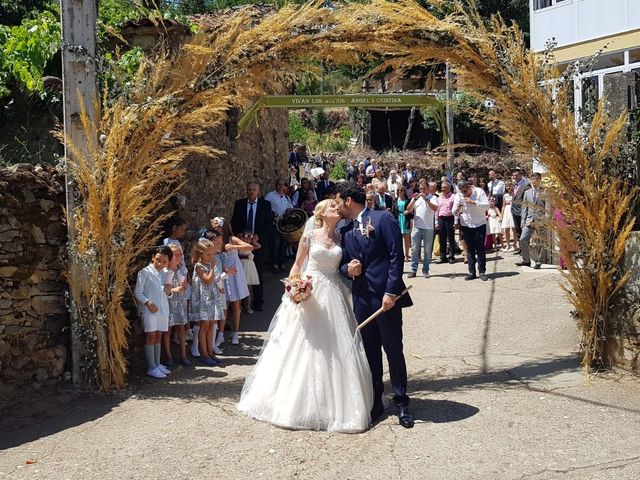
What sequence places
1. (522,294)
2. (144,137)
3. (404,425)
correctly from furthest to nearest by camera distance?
(522,294) → (144,137) → (404,425)

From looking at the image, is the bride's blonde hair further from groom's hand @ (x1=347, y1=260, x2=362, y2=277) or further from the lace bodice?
groom's hand @ (x1=347, y1=260, x2=362, y2=277)

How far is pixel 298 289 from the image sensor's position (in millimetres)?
6250

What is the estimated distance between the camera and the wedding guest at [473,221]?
12.9m

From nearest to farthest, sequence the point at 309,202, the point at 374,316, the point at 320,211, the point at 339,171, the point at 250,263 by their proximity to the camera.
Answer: the point at 374,316 → the point at 320,211 → the point at 250,263 → the point at 309,202 → the point at 339,171

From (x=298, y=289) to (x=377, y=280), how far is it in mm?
680

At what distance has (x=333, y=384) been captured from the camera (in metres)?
6.07

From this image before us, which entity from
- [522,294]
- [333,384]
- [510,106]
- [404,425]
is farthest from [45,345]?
[522,294]

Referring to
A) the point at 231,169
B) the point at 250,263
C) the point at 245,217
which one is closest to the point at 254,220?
the point at 245,217

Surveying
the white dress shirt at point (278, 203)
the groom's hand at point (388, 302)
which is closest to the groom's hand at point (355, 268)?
the groom's hand at point (388, 302)

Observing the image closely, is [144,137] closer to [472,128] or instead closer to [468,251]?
[468,251]

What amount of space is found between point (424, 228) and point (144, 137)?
7592 millimetres

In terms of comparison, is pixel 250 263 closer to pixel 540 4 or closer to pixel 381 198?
pixel 381 198

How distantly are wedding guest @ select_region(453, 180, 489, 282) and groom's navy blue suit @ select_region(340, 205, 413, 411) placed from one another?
22.6 ft

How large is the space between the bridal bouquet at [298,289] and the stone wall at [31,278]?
2.58 meters
